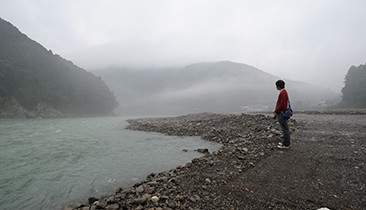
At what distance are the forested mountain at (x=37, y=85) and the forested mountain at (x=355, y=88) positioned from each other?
339 ft

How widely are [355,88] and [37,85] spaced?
11566 cm

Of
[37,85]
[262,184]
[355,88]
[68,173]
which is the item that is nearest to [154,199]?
[262,184]

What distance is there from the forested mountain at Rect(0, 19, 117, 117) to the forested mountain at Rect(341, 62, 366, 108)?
103 metres

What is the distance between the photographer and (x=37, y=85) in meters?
70.8

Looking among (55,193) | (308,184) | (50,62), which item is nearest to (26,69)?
(50,62)

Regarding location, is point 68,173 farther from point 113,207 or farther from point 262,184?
point 262,184

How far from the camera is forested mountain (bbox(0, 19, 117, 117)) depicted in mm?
60031

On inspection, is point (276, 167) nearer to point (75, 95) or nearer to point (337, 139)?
point (337, 139)

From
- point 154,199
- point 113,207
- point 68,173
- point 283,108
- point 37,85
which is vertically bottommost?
point 68,173

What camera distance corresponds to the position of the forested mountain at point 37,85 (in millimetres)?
60031

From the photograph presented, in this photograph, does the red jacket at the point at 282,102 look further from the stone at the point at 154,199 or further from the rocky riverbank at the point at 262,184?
A: the stone at the point at 154,199

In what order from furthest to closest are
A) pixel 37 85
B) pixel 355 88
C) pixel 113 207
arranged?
pixel 37 85 → pixel 355 88 → pixel 113 207

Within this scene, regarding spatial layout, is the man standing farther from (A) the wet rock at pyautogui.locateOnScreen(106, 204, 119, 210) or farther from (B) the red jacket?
(A) the wet rock at pyautogui.locateOnScreen(106, 204, 119, 210)

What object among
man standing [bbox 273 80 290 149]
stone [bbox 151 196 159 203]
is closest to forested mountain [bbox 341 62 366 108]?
man standing [bbox 273 80 290 149]
